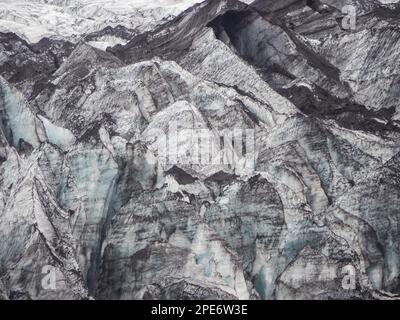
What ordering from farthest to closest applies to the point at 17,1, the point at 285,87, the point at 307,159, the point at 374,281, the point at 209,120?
the point at 17,1, the point at 285,87, the point at 209,120, the point at 307,159, the point at 374,281

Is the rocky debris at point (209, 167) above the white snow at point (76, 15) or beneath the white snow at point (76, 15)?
beneath

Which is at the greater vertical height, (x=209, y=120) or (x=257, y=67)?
(x=257, y=67)

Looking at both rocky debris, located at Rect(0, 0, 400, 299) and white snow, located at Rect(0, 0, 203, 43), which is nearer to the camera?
rocky debris, located at Rect(0, 0, 400, 299)

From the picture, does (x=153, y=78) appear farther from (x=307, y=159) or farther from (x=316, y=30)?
(x=316, y=30)

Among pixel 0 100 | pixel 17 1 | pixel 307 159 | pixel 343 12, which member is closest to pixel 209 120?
pixel 307 159

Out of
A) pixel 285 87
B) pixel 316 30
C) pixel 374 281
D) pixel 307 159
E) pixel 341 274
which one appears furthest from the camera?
pixel 316 30

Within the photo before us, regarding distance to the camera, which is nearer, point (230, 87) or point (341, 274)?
point (341, 274)

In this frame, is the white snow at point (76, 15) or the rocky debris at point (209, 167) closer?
the rocky debris at point (209, 167)

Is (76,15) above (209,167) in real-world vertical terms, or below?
above

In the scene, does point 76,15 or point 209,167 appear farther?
point 76,15

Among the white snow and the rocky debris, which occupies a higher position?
the white snow

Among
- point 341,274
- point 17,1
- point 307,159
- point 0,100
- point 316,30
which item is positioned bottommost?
point 341,274
